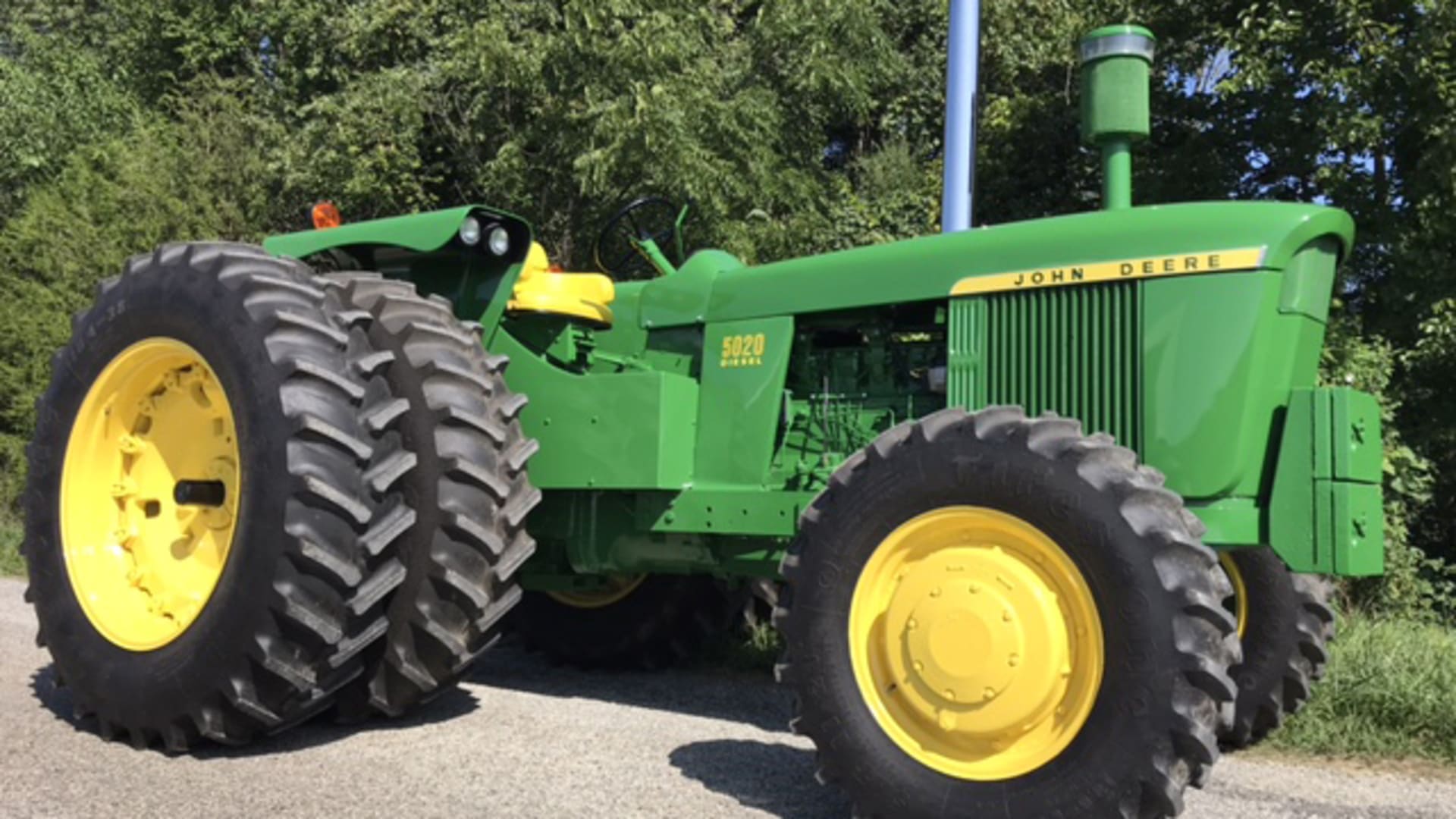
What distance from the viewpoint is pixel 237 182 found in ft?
51.5

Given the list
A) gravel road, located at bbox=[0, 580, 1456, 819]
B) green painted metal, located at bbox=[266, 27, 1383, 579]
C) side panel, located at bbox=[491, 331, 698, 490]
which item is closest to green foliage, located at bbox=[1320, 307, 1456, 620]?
gravel road, located at bbox=[0, 580, 1456, 819]

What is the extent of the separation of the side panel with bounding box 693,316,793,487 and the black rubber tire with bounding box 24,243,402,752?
1341 millimetres

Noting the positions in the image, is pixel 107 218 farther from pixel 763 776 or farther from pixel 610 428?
pixel 763 776

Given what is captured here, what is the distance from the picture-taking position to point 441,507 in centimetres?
413

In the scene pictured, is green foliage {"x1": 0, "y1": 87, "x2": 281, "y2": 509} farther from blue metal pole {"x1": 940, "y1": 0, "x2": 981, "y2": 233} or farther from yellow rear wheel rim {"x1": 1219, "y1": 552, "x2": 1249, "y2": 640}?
yellow rear wheel rim {"x1": 1219, "y1": 552, "x2": 1249, "y2": 640}

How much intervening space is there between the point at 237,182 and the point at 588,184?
726 centimetres

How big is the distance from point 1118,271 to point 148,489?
12.0 ft

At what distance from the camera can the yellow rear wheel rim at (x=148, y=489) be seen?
440cm

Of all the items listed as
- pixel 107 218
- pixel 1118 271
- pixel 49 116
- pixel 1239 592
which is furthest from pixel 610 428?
pixel 49 116

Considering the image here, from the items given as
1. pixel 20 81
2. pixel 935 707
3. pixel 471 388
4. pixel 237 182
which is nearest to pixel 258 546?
pixel 471 388

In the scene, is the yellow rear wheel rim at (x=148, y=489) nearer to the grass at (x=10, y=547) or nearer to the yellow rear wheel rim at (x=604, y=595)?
the yellow rear wheel rim at (x=604, y=595)

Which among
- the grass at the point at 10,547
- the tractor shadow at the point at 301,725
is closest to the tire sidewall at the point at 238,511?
the tractor shadow at the point at 301,725

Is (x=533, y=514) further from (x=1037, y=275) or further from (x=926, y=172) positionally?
(x=926, y=172)

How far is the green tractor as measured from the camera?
309 cm
